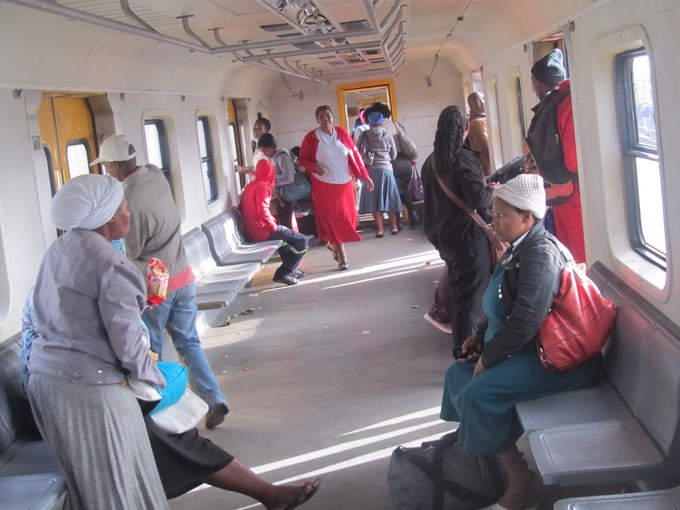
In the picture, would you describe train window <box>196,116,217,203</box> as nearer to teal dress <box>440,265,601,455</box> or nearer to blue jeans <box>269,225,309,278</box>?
blue jeans <box>269,225,309,278</box>

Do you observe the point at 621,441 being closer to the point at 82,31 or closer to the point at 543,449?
the point at 543,449

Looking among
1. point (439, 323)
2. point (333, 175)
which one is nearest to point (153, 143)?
point (333, 175)

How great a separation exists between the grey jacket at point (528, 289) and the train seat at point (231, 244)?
576 centimetres

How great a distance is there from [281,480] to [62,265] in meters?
2.06

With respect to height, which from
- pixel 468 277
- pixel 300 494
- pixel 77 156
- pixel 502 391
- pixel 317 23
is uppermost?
pixel 317 23

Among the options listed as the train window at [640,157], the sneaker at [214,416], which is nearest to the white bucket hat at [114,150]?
the sneaker at [214,416]

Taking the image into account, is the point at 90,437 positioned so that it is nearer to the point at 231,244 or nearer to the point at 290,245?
the point at 231,244

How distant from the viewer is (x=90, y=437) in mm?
3598

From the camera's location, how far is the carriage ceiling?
530 cm


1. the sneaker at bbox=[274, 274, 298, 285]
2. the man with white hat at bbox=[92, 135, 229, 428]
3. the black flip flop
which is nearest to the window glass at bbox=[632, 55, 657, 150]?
the black flip flop

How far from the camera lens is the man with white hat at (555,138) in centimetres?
596

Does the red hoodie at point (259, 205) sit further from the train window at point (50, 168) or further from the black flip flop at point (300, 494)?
the black flip flop at point (300, 494)

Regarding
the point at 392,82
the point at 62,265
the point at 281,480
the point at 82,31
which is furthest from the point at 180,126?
the point at 392,82

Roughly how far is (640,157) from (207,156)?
769cm
